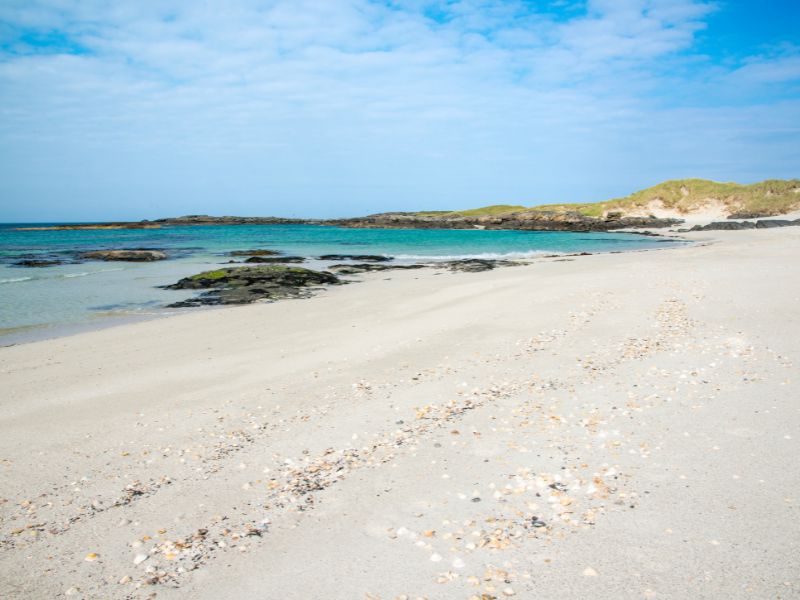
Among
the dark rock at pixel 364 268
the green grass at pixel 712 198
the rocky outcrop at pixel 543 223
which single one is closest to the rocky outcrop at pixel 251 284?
the dark rock at pixel 364 268

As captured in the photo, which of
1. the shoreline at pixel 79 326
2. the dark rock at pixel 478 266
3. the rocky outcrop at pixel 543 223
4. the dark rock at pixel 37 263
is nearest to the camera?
the shoreline at pixel 79 326

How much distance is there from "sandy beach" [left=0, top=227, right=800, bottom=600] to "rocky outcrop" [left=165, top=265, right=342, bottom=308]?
8.21 m

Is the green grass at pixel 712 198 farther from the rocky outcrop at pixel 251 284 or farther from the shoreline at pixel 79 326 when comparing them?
the shoreline at pixel 79 326

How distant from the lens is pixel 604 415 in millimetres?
6277

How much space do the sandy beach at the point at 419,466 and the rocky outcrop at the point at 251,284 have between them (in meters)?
8.21

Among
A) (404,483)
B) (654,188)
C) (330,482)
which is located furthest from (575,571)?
(654,188)

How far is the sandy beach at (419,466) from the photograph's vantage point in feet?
12.5

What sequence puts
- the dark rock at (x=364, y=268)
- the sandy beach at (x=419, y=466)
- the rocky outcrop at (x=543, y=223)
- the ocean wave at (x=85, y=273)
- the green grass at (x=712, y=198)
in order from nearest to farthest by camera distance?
1. the sandy beach at (x=419, y=466)
2. the ocean wave at (x=85, y=273)
3. the dark rock at (x=364, y=268)
4. the green grass at (x=712, y=198)
5. the rocky outcrop at (x=543, y=223)

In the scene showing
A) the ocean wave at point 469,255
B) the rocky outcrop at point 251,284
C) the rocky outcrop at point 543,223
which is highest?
the rocky outcrop at point 543,223

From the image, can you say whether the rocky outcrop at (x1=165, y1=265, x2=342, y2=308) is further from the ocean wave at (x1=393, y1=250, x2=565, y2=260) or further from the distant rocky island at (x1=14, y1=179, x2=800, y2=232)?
the distant rocky island at (x1=14, y1=179, x2=800, y2=232)

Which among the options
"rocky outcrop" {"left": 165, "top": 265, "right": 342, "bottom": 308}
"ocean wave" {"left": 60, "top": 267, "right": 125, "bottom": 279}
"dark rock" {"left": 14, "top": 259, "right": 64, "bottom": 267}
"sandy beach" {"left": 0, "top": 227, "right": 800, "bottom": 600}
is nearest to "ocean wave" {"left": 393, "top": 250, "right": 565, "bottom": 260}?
"rocky outcrop" {"left": 165, "top": 265, "right": 342, "bottom": 308}

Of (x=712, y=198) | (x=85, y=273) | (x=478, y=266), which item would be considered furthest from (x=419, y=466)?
(x=712, y=198)

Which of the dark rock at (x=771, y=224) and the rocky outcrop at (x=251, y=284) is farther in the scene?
the dark rock at (x=771, y=224)

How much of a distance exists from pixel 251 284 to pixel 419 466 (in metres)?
17.6
